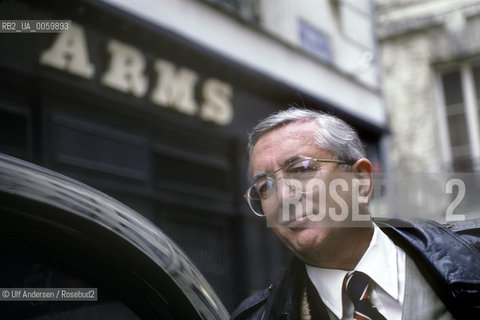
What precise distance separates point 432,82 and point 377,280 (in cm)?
847

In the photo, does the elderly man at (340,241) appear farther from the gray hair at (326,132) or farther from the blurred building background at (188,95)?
the blurred building background at (188,95)

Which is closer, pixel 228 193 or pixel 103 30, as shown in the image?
pixel 103 30

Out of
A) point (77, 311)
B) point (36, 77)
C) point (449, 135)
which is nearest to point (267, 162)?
point (77, 311)

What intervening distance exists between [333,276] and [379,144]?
5752 millimetres

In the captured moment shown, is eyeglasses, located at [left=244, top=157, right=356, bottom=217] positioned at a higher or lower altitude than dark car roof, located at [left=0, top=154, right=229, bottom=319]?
higher

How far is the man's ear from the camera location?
3.82 ft

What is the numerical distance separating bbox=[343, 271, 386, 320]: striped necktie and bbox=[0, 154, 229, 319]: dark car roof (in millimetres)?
221

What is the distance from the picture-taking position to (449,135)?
8.98 meters

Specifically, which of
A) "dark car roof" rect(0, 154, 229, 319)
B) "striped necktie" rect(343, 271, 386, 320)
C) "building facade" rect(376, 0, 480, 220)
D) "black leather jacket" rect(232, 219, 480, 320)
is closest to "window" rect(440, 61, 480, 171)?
"building facade" rect(376, 0, 480, 220)

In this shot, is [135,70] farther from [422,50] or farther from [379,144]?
[422,50]

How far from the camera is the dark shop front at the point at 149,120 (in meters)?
3.67

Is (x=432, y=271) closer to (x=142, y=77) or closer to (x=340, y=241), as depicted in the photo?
(x=340, y=241)

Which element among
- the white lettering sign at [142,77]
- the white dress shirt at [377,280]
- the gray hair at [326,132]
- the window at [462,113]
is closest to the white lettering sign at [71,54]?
the white lettering sign at [142,77]

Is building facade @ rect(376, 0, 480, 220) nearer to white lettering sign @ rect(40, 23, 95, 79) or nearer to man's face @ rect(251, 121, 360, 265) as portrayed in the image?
white lettering sign @ rect(40, 23, 95, 79)
